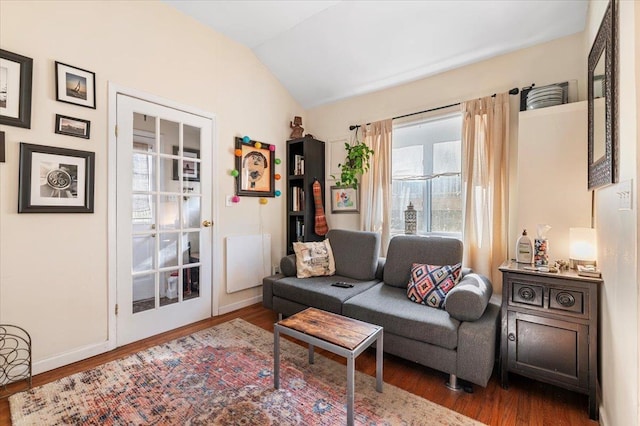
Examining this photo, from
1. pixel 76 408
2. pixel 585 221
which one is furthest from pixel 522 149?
pixel 76 408

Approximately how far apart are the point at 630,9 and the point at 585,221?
1.38 meters

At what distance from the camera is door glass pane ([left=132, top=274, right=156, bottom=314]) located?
2.49 m

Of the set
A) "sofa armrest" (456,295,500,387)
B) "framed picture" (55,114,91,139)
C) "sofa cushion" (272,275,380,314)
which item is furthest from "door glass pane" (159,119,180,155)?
"sofa armrest" (456,295,500,387)

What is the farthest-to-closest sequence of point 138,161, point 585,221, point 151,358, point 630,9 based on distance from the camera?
point 138,161
point 151,358
point 585,221
point 630,9

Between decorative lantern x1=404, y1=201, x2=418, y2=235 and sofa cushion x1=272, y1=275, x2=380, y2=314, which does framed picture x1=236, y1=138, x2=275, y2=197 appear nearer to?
sofa cushion x1=272, y1=275, x2=380, y2=314

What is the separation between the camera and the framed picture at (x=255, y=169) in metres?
3.28

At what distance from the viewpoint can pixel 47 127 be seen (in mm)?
2014

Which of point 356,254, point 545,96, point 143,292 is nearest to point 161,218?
point 143,292

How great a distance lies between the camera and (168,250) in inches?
107

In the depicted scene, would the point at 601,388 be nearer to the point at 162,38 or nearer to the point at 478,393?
the point at 478,393

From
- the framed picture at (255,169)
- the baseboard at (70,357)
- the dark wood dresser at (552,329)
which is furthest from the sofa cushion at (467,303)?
the baseboard at (70,357)

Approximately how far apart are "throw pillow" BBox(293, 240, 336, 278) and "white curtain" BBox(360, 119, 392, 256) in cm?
65

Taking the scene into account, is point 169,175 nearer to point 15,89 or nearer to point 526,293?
point 15,89

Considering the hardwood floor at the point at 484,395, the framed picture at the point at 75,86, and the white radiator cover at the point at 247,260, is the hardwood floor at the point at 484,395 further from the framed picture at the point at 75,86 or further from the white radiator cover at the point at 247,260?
the framed picture at the point at 75,86
